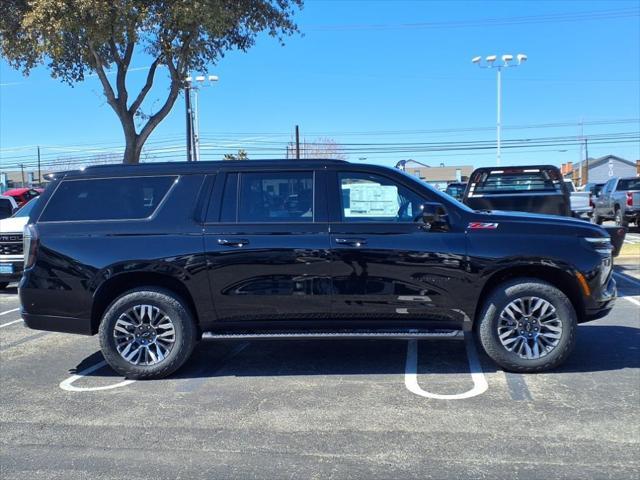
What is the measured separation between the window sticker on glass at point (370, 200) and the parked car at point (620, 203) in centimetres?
1534

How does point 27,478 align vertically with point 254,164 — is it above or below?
below

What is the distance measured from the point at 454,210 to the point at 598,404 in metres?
1.99

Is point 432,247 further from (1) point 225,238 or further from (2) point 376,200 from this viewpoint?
(1) point 225,238

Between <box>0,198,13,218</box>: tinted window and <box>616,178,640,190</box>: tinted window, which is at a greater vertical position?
<box>616,178,640,190</box>: tinted window

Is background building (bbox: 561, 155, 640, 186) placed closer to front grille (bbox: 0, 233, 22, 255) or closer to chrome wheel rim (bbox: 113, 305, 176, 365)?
front grille (bbox: 0, 233, 22, 255)

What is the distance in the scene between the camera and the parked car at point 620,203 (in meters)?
18.8

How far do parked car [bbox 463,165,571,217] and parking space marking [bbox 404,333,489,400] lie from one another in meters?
4.26

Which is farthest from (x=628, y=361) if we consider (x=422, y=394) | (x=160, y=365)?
(x=160, y=365)

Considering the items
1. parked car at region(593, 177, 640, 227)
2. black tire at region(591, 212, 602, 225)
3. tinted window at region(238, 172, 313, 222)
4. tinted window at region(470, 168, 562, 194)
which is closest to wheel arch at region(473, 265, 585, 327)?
tinted window at region(238, 172, 313, 222)

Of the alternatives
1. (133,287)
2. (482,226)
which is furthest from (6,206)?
(482,226)

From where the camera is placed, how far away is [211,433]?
13.7 feet

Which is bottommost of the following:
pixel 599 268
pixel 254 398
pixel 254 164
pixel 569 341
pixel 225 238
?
pixel 254 398

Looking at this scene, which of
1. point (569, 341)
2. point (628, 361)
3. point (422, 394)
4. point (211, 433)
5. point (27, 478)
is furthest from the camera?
point (628, 361)

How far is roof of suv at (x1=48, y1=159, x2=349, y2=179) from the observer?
5477 mm
